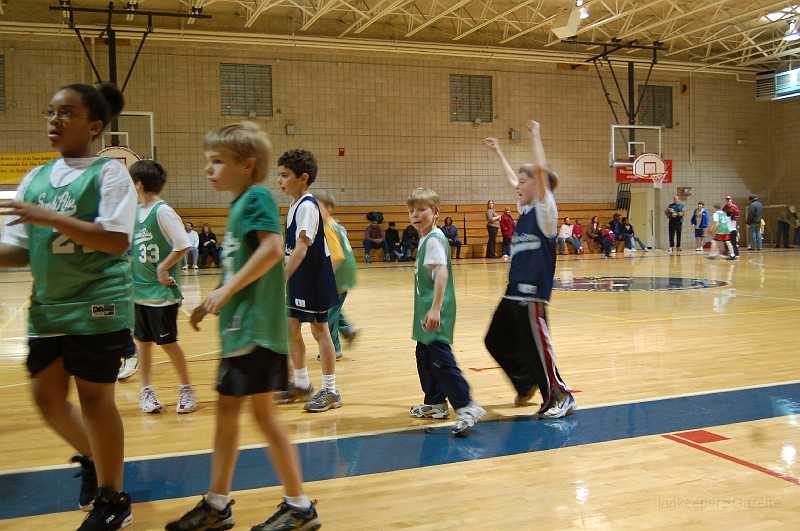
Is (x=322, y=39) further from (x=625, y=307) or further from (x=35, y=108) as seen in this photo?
(x=625, y=307)

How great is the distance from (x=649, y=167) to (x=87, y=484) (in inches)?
784

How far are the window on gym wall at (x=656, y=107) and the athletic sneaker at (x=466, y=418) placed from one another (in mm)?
21995

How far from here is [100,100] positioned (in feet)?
7.91

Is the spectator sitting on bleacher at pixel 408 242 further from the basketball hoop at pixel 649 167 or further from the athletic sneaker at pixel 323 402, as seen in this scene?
the athletic sneaker at pixel 323 402

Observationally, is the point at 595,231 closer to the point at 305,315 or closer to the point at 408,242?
the point at 408,242

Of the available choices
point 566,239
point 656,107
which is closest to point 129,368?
point 566,239

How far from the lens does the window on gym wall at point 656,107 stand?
23.5 m

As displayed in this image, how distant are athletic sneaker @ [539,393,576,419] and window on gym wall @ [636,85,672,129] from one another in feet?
70.7

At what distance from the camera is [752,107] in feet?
82.0

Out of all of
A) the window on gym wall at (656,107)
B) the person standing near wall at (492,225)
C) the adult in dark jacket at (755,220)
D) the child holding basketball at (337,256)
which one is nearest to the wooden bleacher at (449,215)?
the person standing near wall at (492,225)

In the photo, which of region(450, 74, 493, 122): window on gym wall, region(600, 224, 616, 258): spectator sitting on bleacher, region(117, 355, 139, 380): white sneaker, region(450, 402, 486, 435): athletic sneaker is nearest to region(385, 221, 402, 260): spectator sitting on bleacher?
region(450, 74, 493, 122): window on gym wall

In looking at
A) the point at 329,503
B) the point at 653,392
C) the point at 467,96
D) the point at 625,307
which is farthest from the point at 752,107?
the point at 329,503

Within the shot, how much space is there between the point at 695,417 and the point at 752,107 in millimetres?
24696

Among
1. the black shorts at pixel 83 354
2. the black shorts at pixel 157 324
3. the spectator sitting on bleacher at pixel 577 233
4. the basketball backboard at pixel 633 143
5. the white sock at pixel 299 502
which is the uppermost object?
the basketball backboard at pixel 633 143
